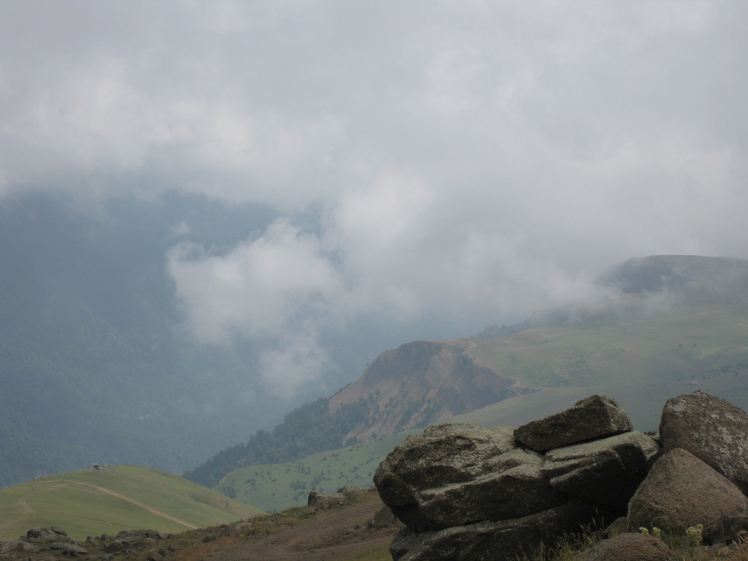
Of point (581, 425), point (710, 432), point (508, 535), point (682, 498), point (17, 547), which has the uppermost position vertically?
point (581, 425)

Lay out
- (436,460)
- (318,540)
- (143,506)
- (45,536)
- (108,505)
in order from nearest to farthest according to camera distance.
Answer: (436,460), (318,540), (45,536), (108,505), (143,506)

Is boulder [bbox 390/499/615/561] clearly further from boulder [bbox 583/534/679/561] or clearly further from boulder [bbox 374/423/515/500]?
boulder [bbox 583/534/679/561]

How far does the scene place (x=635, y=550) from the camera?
858 centimetres

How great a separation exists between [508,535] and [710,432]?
17.7ft

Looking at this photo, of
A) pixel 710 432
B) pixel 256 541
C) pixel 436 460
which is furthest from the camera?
pixel 256 541

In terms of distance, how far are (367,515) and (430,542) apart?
21508 mm

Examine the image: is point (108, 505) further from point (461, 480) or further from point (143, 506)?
point (461, 480)

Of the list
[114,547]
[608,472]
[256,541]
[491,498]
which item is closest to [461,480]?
[491,498]

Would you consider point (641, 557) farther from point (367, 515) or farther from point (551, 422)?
point (367, 515)

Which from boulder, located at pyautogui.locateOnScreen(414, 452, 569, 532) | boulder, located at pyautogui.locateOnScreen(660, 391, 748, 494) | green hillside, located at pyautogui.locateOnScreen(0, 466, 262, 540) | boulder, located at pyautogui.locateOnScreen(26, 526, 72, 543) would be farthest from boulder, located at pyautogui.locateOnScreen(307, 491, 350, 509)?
boulder, located at pyautogui.locateOnScreen(660, 391, 748, 494)

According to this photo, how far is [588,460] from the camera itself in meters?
13.4

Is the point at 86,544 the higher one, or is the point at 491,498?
the point at 491,498

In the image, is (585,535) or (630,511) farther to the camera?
(585,535)

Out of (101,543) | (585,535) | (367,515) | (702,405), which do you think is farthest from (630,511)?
(101,543)
